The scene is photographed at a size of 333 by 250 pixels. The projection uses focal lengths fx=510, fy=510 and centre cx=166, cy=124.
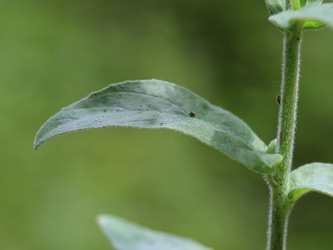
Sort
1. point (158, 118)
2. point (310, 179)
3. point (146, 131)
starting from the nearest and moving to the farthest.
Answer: point (158, 118) < point (310, 179) < point (146, 131)

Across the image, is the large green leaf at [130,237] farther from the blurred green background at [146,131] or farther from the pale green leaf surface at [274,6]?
the blurred green background at [146,131]

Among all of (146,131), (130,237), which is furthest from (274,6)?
(146,131)

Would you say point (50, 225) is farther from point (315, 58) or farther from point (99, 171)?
point (315, 58)

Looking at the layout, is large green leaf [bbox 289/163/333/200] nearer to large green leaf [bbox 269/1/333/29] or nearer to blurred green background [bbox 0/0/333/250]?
large green leaf [bbox 269/1/333/29]

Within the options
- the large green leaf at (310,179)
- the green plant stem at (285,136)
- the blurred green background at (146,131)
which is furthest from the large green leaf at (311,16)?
the blurred green background at (146,131)

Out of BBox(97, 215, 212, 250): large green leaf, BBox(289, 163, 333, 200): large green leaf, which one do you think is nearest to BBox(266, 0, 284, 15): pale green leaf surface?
BBox(289, 163, 333, 200): large green leaf

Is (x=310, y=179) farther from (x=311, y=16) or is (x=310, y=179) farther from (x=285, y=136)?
(x=311, y=16)
